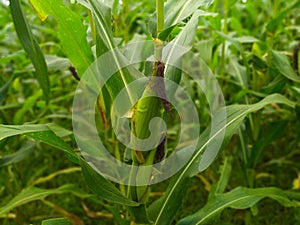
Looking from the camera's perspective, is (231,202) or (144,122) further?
(231,202)

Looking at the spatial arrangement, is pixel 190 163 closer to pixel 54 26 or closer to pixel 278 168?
pixel 278 168

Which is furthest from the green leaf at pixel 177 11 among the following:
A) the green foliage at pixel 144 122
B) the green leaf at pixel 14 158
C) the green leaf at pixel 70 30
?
the green leaf at pixel 14 158

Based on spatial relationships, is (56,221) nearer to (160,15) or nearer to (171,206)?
(171,206)

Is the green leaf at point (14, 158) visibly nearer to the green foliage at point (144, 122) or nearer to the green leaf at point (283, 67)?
the green foliage at point (144, 122)

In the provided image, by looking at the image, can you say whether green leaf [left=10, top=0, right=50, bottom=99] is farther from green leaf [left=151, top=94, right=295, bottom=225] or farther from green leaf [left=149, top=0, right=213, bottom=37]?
green leaf [left=151, top=94, right=295, bottom=225]

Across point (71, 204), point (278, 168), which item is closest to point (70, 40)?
point (71, 204)

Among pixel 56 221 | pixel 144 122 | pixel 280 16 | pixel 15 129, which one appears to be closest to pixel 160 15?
pixel 144 122

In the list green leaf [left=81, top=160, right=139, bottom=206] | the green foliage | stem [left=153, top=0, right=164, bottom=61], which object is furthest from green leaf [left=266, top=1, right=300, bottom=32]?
green leaf [left=81, top=160, right=139, bottom=206]
